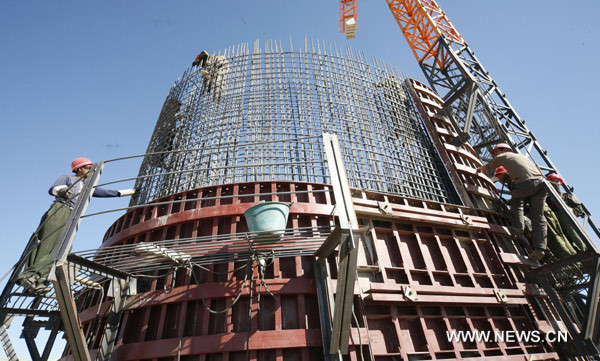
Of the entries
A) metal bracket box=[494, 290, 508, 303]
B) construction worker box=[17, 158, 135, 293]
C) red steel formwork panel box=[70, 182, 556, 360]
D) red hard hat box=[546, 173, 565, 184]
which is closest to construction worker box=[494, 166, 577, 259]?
red steel formwork panel box=[70, 182, 556, 360]

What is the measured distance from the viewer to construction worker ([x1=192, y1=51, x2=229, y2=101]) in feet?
31.8

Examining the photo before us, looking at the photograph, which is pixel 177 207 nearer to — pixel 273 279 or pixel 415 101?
pixel 273 279

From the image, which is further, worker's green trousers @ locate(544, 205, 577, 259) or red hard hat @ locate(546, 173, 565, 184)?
red hard hat @ locate(546, 173, 565, 184)

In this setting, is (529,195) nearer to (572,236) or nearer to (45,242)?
(572,236)

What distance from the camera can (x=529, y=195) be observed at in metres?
8.73

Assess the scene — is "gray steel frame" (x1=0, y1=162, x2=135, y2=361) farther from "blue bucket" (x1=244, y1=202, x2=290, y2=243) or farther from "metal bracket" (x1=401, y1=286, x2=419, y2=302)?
"metal bracket" (x1=401, y1=286, x2=419, y2=302)

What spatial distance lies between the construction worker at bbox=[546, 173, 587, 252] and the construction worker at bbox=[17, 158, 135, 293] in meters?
11.1

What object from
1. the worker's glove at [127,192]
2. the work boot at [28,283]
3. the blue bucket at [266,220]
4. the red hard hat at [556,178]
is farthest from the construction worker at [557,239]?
the work boot at [28,283]

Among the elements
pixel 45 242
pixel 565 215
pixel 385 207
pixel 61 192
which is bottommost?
pixel 45 242

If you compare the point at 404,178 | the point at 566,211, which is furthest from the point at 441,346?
the point at 566,211

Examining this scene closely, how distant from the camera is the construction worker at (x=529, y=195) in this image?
8406mm

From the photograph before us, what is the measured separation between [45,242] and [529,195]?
36.6ft

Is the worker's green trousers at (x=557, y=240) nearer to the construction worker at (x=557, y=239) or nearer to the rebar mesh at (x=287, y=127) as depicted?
the construction worker at (x=557, y=239)

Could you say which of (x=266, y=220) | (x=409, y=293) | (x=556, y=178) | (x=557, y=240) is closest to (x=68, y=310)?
(x=266, y=220)
